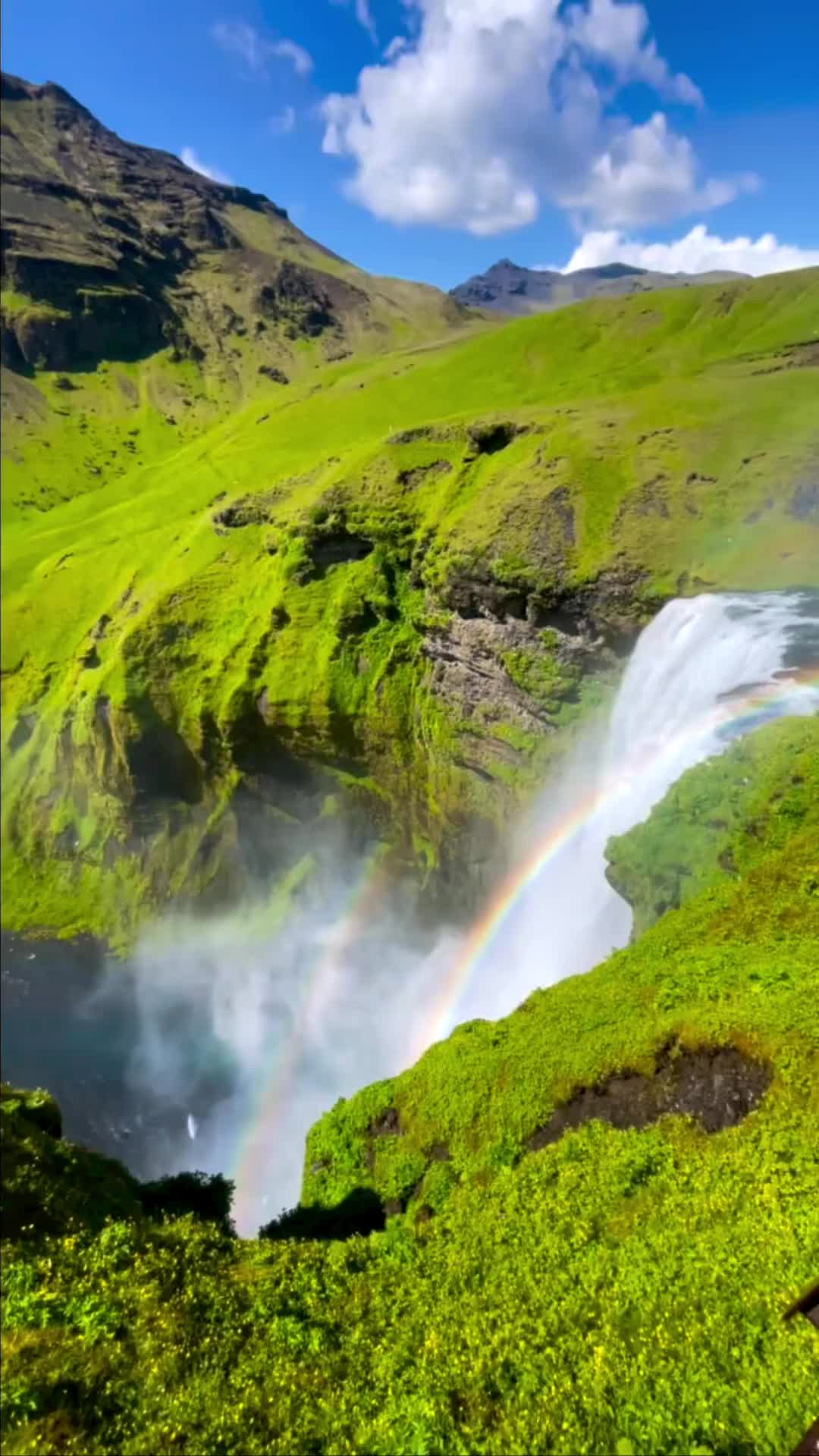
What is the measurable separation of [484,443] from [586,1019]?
152ft

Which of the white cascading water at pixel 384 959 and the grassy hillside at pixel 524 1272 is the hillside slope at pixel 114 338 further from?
the grassy hillside at pixel 524 1272

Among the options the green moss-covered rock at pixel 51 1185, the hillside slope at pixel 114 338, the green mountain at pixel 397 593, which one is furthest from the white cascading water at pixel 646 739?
the hillside slope at pixel 114 338

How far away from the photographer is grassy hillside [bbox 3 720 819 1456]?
23.8ft

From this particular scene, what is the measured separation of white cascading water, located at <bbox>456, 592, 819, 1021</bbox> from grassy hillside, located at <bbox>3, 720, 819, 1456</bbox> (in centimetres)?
872

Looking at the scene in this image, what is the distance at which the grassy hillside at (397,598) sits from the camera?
3691 cm

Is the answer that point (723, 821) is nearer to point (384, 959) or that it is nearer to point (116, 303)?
point (384, 959)

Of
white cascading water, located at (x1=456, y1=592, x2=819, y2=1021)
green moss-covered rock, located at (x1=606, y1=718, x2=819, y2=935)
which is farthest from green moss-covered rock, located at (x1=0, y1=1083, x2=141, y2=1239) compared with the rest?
white cascading water, located at (x1=456, y1=592, x2=819, y2=1021)

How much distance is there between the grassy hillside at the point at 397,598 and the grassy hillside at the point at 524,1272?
22083mm

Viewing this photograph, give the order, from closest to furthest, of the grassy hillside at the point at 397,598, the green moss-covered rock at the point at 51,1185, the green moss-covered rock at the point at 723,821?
1. the green moss-covered rock at the point at 51,1185
2. the green moss-covered rock at the point at 723,821
3. the grassy hillside at the point at 397,598

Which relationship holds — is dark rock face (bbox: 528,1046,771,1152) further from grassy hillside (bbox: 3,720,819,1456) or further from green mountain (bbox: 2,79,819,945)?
green mountain (bbox: 2,79,819,945)

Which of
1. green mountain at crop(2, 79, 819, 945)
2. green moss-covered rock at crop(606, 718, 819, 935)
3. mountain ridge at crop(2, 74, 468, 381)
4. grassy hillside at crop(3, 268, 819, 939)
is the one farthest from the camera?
mountain ridge at crop(2, 74, 468, 381)

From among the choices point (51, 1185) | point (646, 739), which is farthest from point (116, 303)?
point (51, 1185)

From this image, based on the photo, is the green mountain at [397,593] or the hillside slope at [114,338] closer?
the green mountain at [397,593]

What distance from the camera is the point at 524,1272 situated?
9.36 metres
